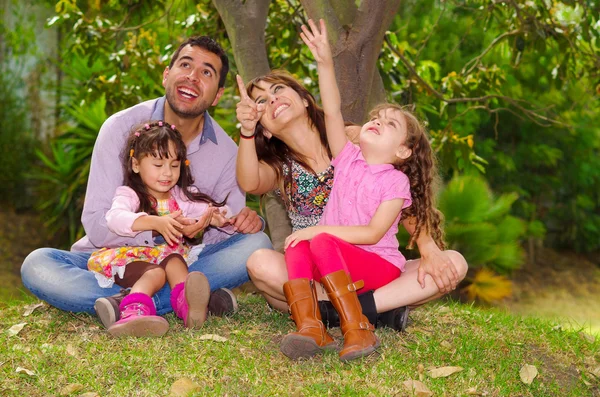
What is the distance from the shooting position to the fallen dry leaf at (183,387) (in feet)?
9.09

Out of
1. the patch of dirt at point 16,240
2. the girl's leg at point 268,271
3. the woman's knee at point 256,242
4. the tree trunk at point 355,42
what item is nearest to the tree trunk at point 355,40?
the tree trunk at point 355,42

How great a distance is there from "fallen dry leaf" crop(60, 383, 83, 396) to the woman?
0.96m

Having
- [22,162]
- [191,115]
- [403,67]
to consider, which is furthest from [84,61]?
[191,115]

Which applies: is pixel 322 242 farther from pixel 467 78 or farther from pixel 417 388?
pixel 467 78

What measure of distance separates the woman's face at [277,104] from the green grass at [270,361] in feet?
3.18

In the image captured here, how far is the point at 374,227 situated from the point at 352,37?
1.34 m

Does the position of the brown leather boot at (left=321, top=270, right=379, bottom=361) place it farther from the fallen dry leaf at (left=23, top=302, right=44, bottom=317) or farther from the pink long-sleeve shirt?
the fallen dry leaf at (left=23, top=302, right=44, bottom=317)

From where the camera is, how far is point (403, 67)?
5.39m

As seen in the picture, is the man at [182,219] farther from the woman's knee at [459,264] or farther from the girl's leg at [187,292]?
the woman's knee at [459,264]

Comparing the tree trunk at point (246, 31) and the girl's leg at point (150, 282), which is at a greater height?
the tree trunk at point (246, 31)

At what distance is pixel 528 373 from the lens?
3115 millimetres

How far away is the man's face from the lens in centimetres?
376

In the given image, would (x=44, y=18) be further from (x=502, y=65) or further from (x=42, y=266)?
(x=42, y=266)

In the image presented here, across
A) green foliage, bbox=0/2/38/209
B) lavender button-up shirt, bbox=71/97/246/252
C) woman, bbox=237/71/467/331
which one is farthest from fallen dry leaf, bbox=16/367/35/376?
green foliage, bbox=0/2/38/209
